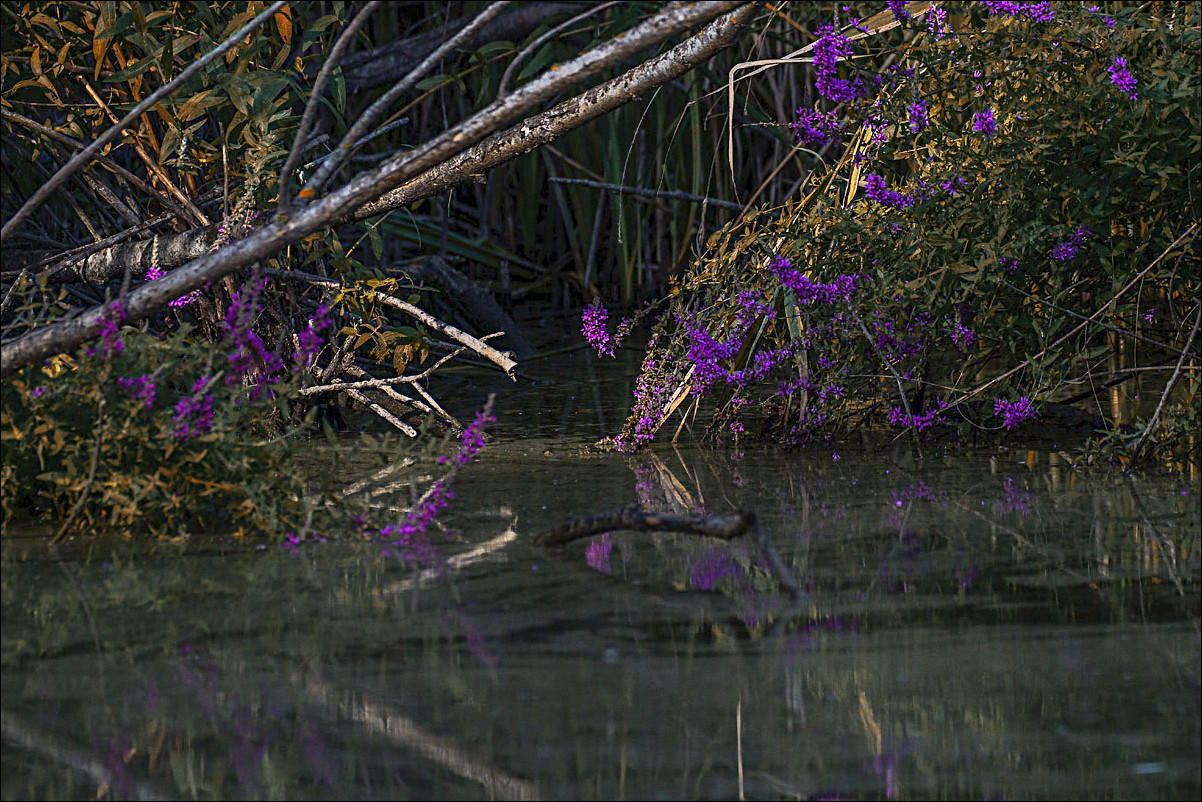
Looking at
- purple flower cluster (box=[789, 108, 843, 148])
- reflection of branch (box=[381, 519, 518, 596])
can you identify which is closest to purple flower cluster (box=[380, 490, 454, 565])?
reflection of branch (box=[381, 519, 518, 596])

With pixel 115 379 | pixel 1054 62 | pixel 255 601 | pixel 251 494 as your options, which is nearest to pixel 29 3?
pixel 115 379

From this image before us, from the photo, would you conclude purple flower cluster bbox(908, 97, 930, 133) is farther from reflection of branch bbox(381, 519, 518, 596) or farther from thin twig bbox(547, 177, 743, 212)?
reflection of branch bbox(381, 519, 518, 596)

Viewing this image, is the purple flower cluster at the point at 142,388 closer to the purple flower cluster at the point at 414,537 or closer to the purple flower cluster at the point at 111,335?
the purple flower cluster at the point at 111,335

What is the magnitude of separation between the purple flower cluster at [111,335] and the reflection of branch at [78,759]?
3.85 ft

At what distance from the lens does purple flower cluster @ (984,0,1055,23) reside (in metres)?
3.95

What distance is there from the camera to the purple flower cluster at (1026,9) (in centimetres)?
395

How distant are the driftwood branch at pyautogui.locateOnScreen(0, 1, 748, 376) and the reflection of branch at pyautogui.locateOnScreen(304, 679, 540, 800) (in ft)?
4.05

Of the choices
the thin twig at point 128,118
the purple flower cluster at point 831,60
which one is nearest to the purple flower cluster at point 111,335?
the thin twig at point 128,118

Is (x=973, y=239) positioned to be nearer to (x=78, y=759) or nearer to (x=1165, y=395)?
(x=1165, y=395)

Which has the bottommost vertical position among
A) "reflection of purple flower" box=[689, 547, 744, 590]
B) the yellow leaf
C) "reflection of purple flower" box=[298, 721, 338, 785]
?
"reflection of purple flower" box=[298, 721, 338, 785]

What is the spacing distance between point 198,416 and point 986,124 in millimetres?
2077

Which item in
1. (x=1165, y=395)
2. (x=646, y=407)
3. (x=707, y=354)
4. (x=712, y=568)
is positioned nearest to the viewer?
(x=712, y=568)

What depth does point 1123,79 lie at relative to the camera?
3.81 meters

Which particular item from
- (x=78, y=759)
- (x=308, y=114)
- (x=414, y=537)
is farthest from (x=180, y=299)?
(x=78, y=759)
